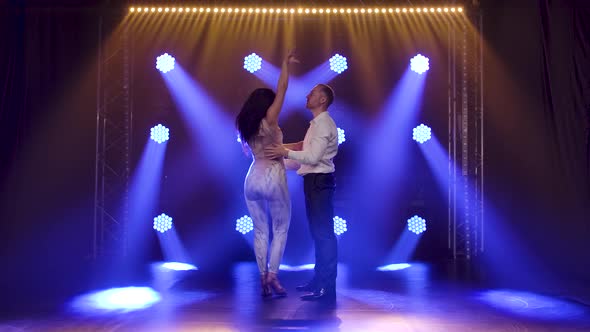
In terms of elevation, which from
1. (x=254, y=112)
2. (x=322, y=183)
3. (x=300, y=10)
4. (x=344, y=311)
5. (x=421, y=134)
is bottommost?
(x=344, y=311)

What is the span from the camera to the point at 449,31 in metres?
5.76

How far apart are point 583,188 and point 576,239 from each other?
57 centimetres

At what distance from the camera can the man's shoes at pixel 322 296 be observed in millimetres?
3521

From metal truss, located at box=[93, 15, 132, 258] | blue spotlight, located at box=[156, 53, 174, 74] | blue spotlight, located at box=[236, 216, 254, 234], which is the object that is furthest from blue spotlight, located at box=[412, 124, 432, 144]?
metal truss, located at box=[93, 15, 132, 258]

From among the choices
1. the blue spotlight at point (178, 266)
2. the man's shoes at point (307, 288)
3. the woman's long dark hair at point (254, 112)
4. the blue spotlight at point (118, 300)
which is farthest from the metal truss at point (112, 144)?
the woman's long dark hair at point (254, 112)

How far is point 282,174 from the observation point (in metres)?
3.49

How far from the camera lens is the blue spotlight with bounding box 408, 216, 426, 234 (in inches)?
231

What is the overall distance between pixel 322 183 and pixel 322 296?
79 cm

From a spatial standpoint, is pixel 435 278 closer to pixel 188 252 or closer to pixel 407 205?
pixel 407 205

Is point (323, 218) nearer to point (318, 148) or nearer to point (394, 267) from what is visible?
point (318, 148)

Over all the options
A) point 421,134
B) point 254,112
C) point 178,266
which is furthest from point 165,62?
point 421,134

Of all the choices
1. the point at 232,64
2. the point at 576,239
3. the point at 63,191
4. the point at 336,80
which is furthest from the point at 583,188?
the point at 63,191

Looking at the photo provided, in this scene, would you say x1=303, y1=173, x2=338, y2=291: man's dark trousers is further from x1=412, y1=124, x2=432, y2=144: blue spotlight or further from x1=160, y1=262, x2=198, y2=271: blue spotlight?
x1=412, y1=124, x2=432, y2=144: blue spotlight

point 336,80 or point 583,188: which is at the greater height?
point 336,80
